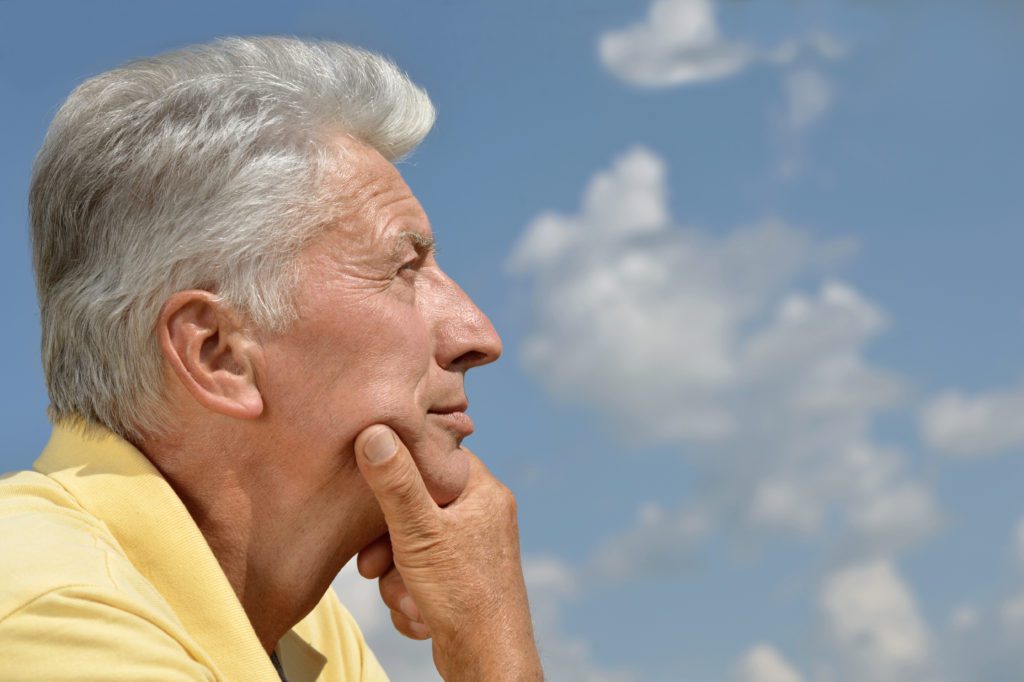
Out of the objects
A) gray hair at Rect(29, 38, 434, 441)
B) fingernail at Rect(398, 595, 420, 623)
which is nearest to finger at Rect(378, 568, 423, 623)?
fingernail at Rect(398, 595, 420, 623)

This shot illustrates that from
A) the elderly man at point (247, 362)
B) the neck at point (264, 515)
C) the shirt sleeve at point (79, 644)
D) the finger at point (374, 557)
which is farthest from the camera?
the finger at point (374, 557)

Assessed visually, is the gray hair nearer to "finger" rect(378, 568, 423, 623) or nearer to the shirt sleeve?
the shirt sleeve

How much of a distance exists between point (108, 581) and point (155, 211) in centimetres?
88

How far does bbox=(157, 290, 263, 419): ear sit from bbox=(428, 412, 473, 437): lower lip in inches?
17.3

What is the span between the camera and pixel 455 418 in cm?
304

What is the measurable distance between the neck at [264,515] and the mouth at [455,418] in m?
0.24

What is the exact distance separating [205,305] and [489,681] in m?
1.08

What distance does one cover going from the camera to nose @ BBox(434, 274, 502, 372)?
3045 millimetres

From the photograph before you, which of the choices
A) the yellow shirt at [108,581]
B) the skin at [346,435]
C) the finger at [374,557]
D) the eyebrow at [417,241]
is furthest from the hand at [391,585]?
the eyebrow at [417,241]

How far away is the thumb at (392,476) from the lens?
9.25 feet

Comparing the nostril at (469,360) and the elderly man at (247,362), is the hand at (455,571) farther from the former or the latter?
the nostril at (469,360)

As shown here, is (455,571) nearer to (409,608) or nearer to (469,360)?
(409,608)

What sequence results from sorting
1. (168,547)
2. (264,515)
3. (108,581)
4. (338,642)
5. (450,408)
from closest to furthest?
(108,581), (168,547), (264,515), (450,408), (338,642)

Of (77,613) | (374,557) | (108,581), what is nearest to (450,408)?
(374,557)
